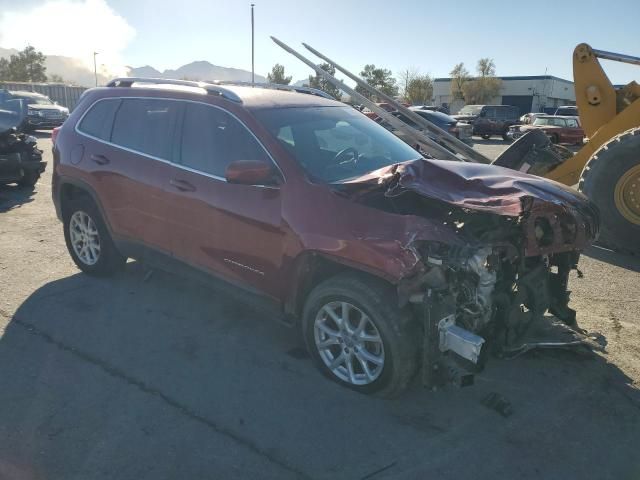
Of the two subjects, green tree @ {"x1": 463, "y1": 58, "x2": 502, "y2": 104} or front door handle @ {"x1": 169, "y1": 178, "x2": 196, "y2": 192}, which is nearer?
front door handle @ {"x1": 169, "y1": 178, "x2": 196, "y2": 192}

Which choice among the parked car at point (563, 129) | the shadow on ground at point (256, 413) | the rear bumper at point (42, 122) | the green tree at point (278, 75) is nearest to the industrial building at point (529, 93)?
the green tree at point (278, 75)

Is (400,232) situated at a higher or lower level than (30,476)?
higher

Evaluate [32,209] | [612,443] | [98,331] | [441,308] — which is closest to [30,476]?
[98,331]

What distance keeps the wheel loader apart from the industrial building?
159 ft

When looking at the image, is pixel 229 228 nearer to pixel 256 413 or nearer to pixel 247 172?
pixel 247 172

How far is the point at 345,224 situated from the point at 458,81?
2492 inches

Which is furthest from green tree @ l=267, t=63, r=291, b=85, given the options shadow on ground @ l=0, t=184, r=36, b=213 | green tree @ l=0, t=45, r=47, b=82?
shadow on ground @ l=0, t=184, r=36, b=213

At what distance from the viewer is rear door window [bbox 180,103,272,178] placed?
3.94m

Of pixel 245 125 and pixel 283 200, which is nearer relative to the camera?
pixel 283 200

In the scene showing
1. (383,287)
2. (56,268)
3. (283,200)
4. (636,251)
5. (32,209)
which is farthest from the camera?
(32,209)

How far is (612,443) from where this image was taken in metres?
3.11

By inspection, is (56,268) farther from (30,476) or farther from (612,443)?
(612,443)

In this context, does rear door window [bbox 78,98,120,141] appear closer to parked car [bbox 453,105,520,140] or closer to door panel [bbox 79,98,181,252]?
door panel [bbox 79,98,181,252]

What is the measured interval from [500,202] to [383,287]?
87 centimetres
